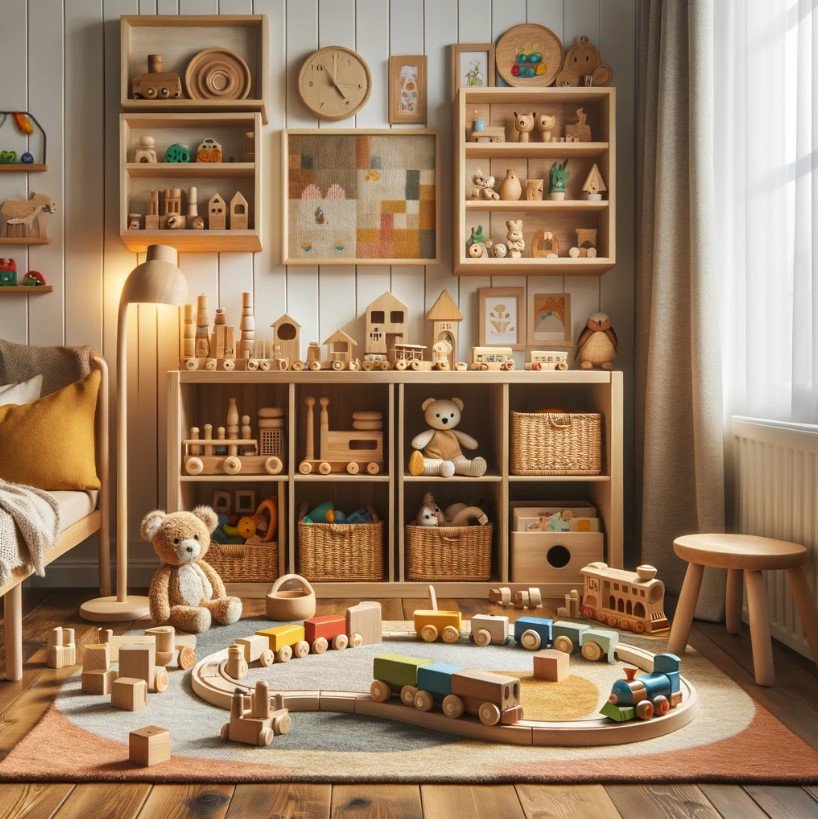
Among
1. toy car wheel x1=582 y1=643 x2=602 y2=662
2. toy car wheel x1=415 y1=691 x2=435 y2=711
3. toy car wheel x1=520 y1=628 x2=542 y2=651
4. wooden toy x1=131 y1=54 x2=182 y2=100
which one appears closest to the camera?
toy car wheel x1=415 y1=691 x2=435 y2=711

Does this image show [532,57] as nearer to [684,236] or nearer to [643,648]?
[684,236]

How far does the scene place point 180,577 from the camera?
2619 millimetres

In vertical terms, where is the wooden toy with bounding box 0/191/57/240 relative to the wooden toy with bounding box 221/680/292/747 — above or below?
above

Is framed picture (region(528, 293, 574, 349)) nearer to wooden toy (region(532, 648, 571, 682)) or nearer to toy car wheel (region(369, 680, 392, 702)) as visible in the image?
wooden toy (region(532, 648, 571, 682))

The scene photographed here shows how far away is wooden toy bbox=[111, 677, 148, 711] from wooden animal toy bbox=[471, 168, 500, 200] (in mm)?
2062

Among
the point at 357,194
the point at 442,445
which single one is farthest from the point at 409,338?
the point at 357,194

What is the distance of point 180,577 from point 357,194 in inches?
60.7

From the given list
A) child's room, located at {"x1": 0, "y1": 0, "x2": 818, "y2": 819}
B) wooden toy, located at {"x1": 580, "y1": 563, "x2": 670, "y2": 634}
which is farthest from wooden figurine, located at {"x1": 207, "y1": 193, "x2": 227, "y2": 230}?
wooden toy, located at {"x1": 580, "y1": 563, "x2": 670, "y2": 634}

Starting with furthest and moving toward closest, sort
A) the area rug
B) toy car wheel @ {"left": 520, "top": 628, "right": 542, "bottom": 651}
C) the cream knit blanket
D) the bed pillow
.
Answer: the bed pillow < toy car wheel @ {"left": 520, "top": 628, "right": 542, "bottom": 651} < the cream knit blanket < the area rug

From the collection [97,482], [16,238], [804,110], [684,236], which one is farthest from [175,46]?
[804,110]

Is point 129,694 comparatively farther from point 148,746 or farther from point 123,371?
point 123,371

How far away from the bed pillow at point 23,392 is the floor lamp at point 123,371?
1.04 feet

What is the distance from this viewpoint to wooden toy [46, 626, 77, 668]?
2219 millimetres

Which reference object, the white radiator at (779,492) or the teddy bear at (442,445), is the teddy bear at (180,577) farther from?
the white radiator at (779,492)
